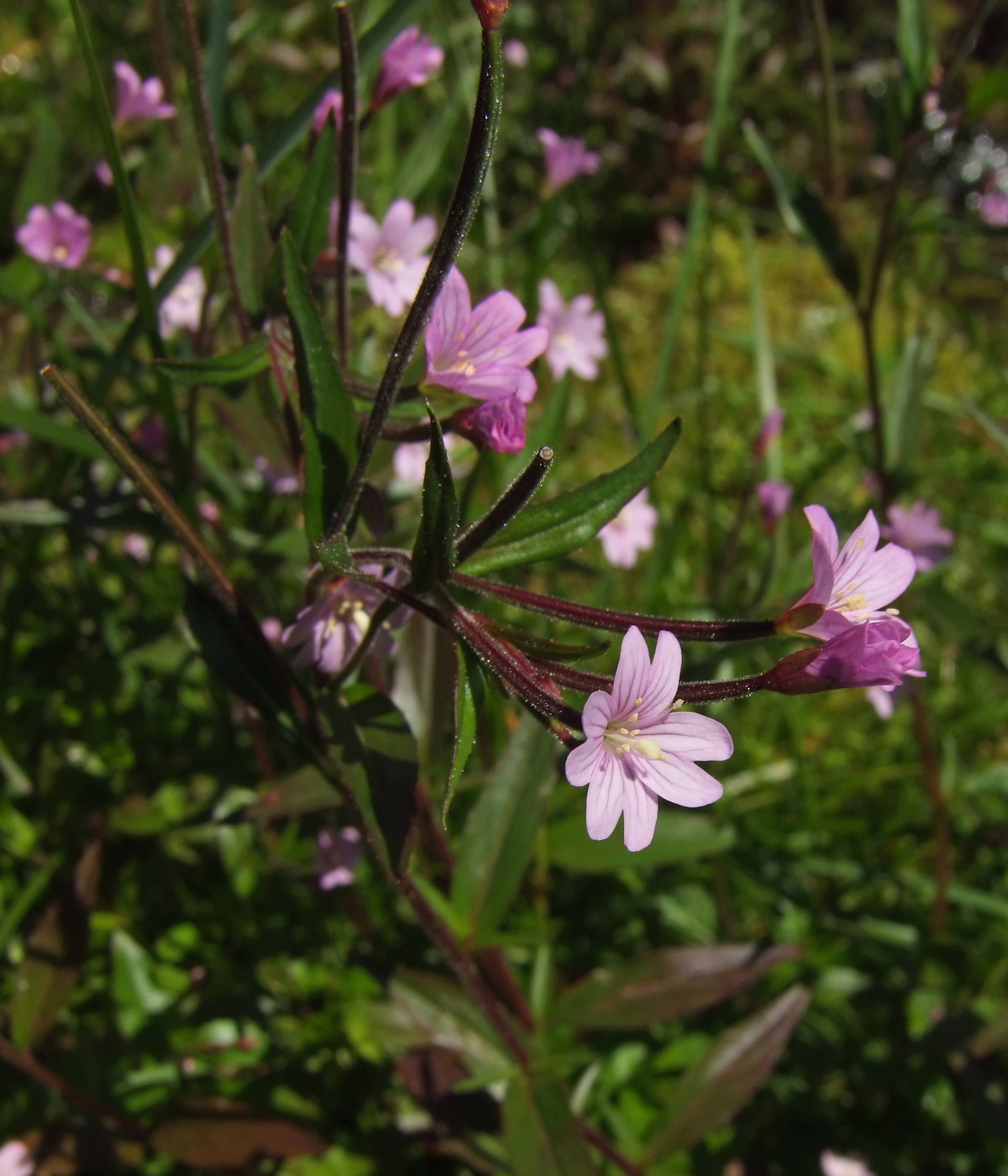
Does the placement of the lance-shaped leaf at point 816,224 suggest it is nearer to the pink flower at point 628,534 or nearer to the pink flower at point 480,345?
the pink flower at point 628,534

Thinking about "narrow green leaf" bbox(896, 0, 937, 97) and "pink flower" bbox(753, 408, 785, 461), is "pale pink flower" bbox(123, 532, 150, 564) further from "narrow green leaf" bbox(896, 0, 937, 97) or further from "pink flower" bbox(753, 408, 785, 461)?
"narrow green leaf" bbox(896, 0, 937, 97)

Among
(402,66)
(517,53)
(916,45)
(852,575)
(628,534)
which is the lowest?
(852,575)

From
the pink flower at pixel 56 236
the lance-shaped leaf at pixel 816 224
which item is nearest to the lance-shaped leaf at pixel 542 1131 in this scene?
the lance-shaped leaf at pixel 816 224

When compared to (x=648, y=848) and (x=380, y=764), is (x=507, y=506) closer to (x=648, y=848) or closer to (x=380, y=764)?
(x=380, y=764)

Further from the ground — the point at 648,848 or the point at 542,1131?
the point at 648,848

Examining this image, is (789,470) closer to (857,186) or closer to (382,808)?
(857,186)

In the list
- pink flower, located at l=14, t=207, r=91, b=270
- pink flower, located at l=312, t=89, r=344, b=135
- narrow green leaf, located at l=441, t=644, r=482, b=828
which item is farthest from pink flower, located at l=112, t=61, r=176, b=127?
narrow green leaf, located at l=441, t=644, r=482, b=828

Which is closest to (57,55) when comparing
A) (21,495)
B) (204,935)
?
(21,495)

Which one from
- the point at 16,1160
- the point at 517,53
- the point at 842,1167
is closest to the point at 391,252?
the point at 16,1160
